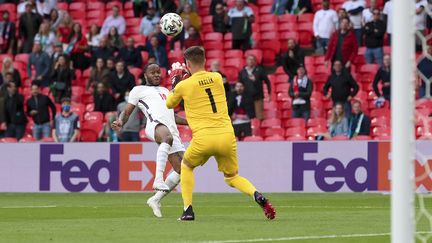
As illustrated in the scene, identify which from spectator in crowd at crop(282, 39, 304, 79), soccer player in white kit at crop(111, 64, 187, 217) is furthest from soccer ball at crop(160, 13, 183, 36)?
spectator in crowd at crop(282, 39, 304, 79)

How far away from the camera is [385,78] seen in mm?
22688

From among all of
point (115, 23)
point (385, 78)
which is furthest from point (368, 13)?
point (115, 23)

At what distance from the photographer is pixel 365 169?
802 inches

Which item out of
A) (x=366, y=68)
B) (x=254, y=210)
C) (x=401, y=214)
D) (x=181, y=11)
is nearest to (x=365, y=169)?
(x=366, y=68)

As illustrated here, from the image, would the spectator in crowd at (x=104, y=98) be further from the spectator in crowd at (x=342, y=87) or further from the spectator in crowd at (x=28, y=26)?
the spectator in crowd at (x=342, y=87)

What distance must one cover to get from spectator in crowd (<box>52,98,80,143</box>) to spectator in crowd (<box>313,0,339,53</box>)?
5520 millimetres

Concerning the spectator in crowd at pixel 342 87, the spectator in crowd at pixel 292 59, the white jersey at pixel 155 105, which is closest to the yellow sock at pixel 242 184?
the white jersey at pixel 155 105

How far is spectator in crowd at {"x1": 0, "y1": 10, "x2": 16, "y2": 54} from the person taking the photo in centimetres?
2861

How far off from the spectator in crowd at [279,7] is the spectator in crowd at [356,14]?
87.5 inches

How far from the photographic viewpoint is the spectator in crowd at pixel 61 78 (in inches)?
1045

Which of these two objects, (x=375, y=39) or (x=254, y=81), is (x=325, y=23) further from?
(x=254, y=81)

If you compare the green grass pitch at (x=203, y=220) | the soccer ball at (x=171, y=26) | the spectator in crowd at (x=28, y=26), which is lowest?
the green grass pitch at (x=203, y=220)

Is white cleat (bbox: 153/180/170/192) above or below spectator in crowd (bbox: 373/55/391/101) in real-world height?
below

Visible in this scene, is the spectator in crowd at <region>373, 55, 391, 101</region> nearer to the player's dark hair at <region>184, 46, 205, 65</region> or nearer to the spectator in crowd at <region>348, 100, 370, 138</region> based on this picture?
the spectator in crowd at <region>348, 100, 370, 138</region>
